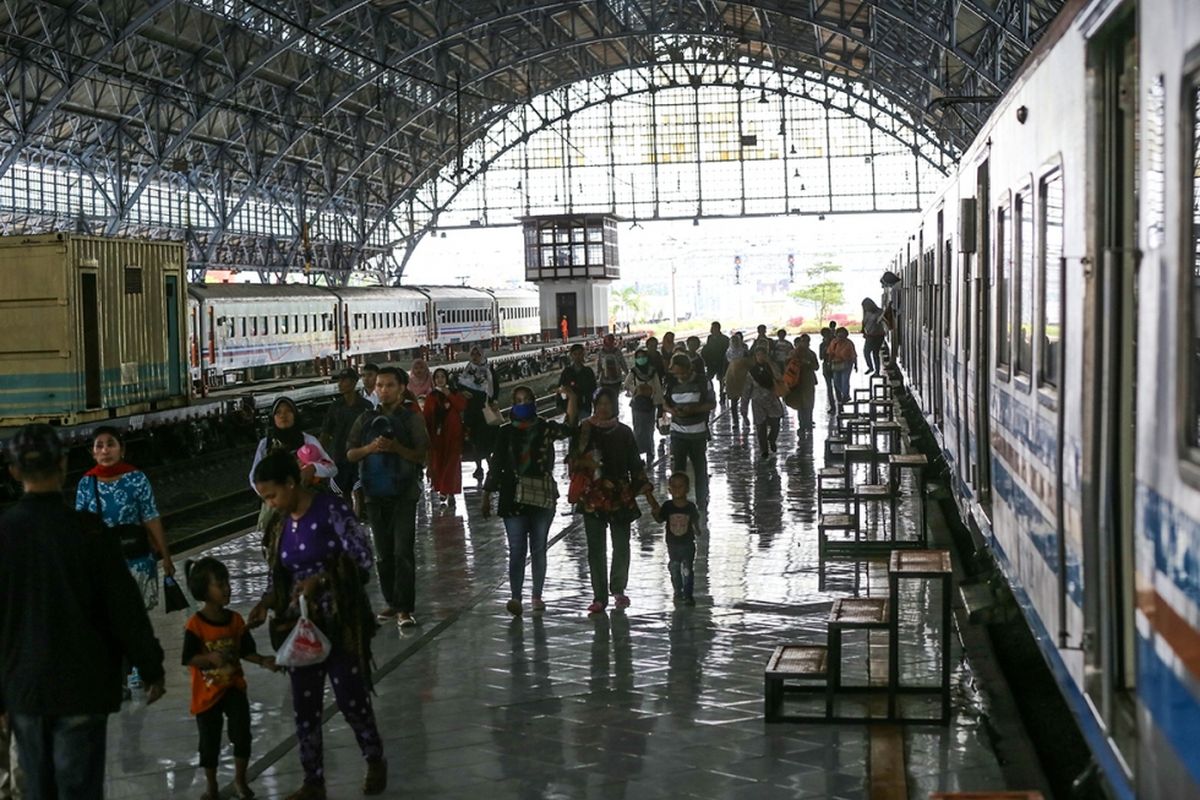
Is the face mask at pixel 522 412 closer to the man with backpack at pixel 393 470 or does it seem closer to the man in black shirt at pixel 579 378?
the man with backpack at pixel 393 470

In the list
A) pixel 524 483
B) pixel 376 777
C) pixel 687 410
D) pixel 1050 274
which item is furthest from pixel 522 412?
pixel 1050 274

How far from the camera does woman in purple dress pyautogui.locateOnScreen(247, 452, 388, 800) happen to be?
6848mm

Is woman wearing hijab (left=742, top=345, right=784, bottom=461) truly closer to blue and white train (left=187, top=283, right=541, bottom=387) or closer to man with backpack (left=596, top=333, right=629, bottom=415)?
man with backpack (left=596, top=333, right=629, bottom=415)

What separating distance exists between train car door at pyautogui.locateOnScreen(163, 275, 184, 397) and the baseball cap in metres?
19.8

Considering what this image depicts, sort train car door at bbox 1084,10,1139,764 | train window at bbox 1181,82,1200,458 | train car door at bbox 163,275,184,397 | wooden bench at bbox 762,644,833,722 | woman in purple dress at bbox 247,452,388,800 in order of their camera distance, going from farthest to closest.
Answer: train car door at bbox 163,275,184,397 → wooden bench at bbox 762,644,833,722 → woman in purple dress at bbox 247,452,388,800 → train car door at bbox 1084,10,1139,764 → train window at bbox 1181,82,1200,458

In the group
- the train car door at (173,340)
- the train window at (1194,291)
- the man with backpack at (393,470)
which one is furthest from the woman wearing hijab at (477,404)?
the train window at (1194,291)

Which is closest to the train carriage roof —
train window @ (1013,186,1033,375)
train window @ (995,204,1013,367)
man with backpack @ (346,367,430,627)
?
man with backpack @ (346,367,430,627)

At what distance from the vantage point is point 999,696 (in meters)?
Result: 9.12

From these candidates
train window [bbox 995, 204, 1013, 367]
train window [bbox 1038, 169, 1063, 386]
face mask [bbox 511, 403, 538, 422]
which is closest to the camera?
train window [bbox 1038, 169, 1063, 386]

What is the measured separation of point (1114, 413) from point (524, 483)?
6.54 metres

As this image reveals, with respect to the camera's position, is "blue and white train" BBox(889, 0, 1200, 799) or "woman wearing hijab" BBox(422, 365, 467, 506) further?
"woman wearing hijab" BBox(422, 365, 467, 506)

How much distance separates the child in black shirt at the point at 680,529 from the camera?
37.1 feet

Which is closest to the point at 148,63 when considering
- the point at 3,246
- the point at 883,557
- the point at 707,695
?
the point at 3,246

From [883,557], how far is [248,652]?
23.1 feet
